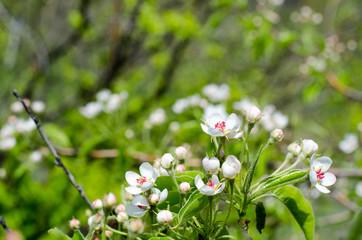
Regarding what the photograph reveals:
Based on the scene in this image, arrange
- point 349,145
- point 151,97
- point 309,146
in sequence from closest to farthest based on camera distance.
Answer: point 309,146 → point 349,145 → point 151,97

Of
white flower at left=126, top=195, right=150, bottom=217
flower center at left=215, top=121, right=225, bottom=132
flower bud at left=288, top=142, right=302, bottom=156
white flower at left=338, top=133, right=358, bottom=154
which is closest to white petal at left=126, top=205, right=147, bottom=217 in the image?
white flower at left=126, top=195, right=150, bottom=217

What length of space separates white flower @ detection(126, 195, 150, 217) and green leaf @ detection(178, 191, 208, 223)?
0.25ft

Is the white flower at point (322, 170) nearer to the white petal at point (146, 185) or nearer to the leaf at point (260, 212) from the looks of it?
the leaf at point (260, 212)

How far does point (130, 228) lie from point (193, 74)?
5.46 metres

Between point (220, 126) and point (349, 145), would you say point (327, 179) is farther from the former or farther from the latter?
point (349, 145)

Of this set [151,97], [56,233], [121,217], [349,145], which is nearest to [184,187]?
[121,217]

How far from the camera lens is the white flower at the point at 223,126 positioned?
25.3 inches

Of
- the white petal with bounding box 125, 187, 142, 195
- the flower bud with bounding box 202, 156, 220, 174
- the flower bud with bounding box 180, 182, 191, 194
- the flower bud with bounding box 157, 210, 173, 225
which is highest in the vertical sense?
the flower bud with bounding box 202, 156, 220, 174

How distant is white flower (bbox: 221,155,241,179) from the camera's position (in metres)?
0.56

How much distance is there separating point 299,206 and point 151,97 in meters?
3.09

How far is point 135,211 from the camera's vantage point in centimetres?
61

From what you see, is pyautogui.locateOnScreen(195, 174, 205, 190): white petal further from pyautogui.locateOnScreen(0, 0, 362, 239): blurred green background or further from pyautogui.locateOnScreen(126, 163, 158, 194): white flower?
pyautogui.locateOnScreen(0, 0, 362, 239): blurred green background

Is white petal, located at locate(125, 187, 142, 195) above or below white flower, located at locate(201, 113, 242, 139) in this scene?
below

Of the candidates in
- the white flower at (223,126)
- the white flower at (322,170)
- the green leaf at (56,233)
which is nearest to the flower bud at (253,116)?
the white flower at (223,126)
